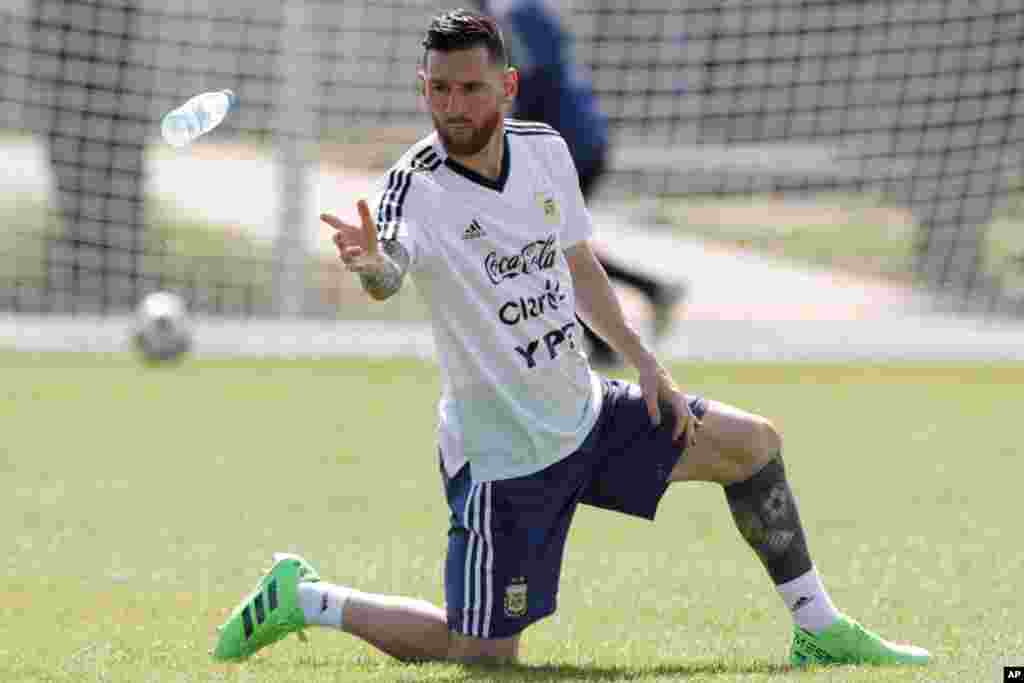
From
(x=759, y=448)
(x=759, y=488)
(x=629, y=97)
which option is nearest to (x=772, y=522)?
(x=759, y=488)

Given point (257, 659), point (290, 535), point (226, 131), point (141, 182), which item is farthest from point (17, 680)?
point (226, 131)

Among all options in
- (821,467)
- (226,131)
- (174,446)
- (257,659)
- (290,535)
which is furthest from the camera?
(226,131)

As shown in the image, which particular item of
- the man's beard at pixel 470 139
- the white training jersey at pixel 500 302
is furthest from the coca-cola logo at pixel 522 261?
the man's beard at pixel 470 139

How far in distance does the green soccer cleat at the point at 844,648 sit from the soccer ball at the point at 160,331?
9.70 m

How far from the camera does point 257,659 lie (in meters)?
6.21

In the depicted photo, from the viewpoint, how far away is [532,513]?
19.6 feet

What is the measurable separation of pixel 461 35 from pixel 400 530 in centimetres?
337

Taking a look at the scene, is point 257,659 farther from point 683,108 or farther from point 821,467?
point 683,108

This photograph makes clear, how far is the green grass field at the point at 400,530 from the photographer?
20.3ft

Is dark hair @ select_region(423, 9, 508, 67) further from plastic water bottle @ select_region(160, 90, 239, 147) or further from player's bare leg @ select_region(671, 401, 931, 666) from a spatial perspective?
player's bare leg @ select_region(671, 401, 931, 666)

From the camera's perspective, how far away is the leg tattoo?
6.13 m

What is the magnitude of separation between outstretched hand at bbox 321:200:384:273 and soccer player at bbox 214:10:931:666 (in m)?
0.29

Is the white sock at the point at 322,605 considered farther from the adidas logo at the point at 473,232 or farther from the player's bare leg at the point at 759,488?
the adidas logo at the point at 473,232

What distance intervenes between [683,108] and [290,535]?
365 inches
